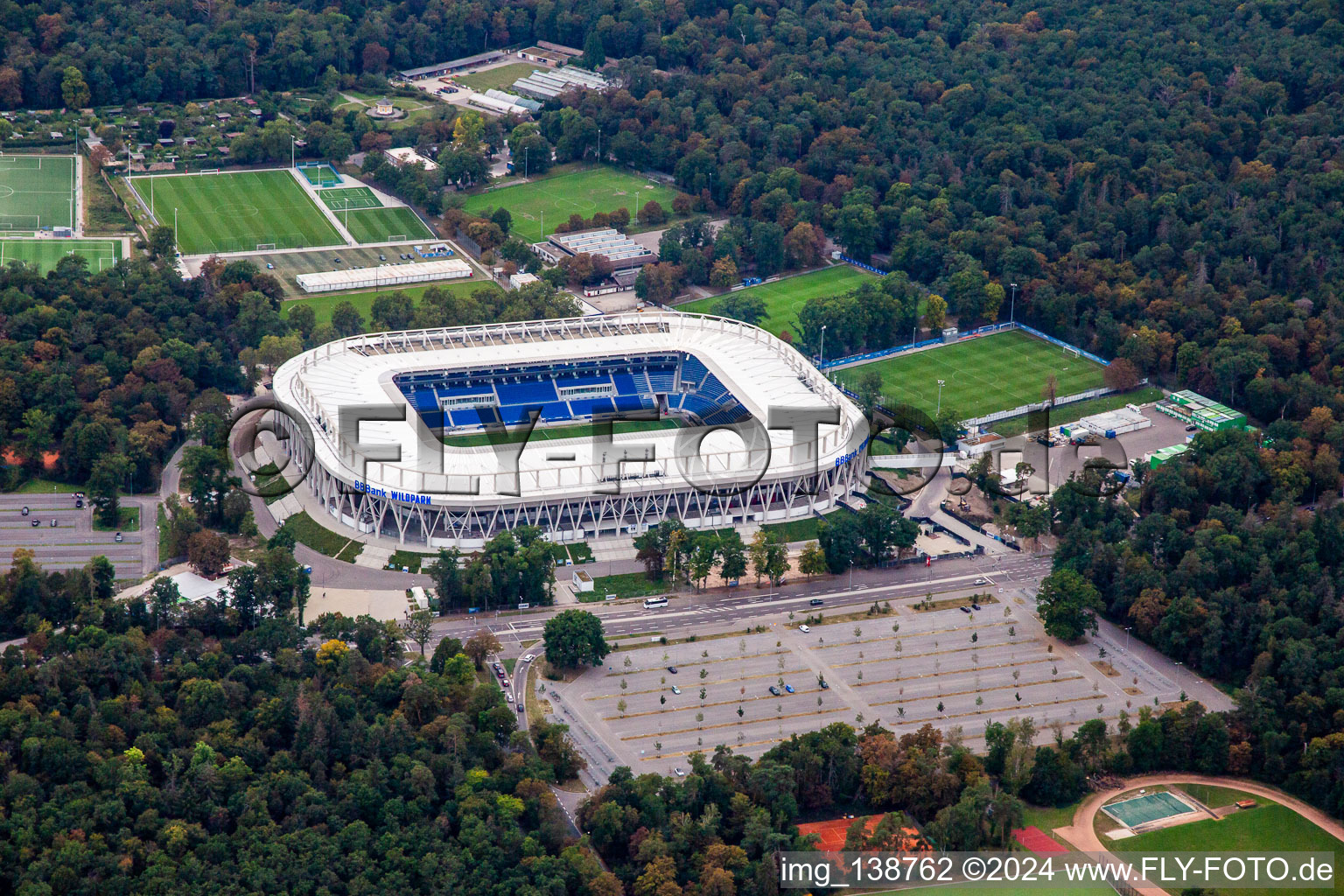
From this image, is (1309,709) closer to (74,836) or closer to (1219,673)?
(1219,673)

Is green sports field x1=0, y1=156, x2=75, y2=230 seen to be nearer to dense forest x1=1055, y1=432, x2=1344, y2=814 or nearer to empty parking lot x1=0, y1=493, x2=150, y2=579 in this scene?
empty parking lot x1=0, y1=493, x2=150, y2=579

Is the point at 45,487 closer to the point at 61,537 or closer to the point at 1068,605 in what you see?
the point at 61,537

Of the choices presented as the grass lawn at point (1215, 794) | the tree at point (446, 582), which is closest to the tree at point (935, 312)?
the tree at point (446, 582)

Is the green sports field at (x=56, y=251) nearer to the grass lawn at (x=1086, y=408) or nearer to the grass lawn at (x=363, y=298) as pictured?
the grass lawn at (x=363, y=298)

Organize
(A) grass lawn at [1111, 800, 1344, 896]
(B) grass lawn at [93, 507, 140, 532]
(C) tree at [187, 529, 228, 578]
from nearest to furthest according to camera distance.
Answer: (A) grass lawn at [1111, 800, 1344, 896], (C) tree at [187, 529, 228, 578], (B) grass lawn at [93, 507, 140, 532]

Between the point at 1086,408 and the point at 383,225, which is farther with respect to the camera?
the point at 383,225

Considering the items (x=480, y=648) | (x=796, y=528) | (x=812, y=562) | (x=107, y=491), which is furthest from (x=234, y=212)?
(x=480, y=648)

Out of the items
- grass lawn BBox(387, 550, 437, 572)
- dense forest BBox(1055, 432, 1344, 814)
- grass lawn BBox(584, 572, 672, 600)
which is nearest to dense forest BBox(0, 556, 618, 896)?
grass lawn BBox(387, 550, 437, 572)
